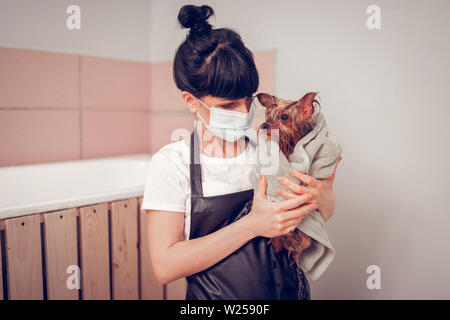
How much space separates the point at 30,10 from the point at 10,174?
104cm

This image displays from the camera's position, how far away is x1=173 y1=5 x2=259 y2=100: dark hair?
2.58 ft

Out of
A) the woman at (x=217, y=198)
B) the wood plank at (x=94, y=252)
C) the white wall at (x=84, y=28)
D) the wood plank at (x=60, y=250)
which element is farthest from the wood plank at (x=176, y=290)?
the white wall at (x=84, y=28)

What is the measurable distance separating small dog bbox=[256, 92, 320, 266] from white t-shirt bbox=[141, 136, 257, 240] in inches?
4.1

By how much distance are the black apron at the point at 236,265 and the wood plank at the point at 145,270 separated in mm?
841

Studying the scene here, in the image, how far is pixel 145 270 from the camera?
169 cm

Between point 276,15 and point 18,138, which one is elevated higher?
point 276,15

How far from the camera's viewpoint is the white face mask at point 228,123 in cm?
85

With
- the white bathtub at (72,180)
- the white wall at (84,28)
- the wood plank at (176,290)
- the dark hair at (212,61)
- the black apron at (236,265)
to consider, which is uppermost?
the white wall at (84,28)

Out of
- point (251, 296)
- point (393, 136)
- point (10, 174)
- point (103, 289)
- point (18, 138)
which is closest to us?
point (251, 296)

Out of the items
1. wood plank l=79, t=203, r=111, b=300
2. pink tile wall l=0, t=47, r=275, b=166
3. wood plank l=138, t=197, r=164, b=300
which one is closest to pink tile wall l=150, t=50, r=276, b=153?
pink tile wall l=0, t=47, r=275, b=166

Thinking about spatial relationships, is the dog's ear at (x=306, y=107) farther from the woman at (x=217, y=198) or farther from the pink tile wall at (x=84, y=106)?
the pink tile wall at (x=84, y=106)

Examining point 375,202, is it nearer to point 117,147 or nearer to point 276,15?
point 276,15

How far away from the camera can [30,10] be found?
2051 millimetres
